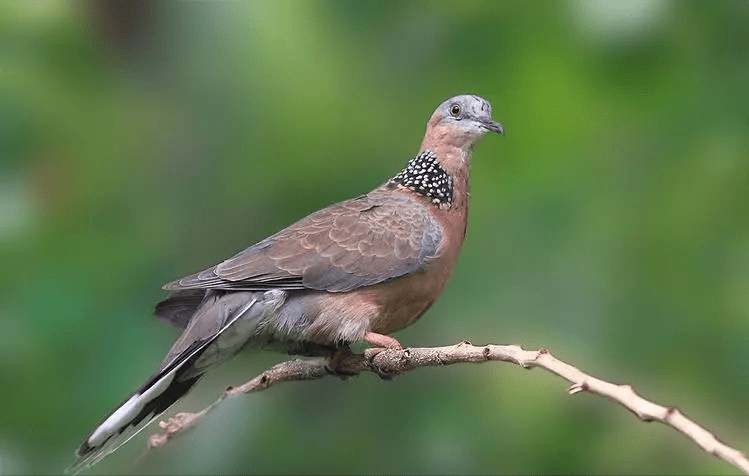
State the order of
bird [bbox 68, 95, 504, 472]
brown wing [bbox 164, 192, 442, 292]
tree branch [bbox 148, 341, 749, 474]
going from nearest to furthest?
tree branch [bbox 148, 341, 749, 474], bird [bbox 68, 95, 504, 472], brown wing [bbox 164, 192, 442, 292]

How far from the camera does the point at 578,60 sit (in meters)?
2.86

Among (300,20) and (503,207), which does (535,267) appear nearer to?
(503,207)

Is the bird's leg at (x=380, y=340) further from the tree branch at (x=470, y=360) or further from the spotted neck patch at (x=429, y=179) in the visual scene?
the spotted neck patch at (x=429, y=179)

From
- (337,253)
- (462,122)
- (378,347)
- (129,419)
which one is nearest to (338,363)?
(378,347)

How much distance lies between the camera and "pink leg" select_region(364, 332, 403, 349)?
7.73 feet

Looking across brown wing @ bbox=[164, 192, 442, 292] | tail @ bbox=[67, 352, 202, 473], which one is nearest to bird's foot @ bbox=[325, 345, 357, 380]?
brown wing @ bbox=[164, 192, 442, 292]

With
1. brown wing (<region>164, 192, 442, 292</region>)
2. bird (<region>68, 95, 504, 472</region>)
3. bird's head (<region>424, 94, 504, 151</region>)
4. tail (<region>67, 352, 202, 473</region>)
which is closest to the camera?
tail (<region>67, 352, 202, 473</region>)

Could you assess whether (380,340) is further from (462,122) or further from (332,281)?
(462,122)

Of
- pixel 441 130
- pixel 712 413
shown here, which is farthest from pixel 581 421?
pixel 441 130

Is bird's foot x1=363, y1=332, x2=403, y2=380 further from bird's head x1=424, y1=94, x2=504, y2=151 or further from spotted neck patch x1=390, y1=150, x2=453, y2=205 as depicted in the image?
bird's head x1=424, y1=94, x2=504, y2=151

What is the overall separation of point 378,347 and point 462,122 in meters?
0.61

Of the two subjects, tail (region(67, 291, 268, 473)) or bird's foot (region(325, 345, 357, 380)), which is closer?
tail (region(67, 291, 268, 473))

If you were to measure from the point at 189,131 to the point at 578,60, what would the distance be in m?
1.12

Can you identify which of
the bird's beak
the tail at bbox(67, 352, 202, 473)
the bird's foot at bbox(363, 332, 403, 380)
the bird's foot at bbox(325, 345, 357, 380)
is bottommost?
the tail at bbox(67, 352, 202, 473)
